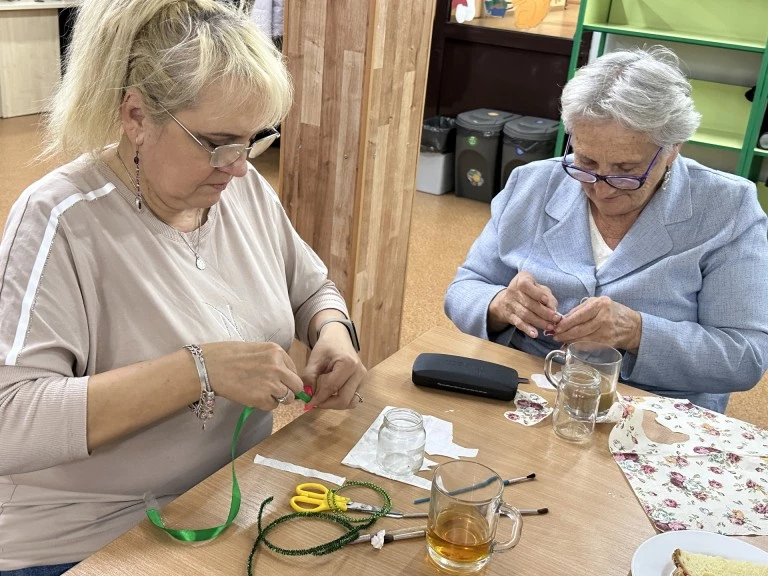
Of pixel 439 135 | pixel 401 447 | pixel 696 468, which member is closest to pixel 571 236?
pixel 696 468

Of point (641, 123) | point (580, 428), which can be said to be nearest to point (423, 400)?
point (580, 428)

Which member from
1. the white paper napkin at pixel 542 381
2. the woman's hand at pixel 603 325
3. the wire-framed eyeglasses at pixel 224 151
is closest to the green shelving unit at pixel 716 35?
the woman's hand at pixel 603 325

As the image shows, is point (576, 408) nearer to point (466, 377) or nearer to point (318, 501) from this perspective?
point (466, 377)

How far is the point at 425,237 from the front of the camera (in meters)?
4.81

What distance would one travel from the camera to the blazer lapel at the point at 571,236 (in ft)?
6.28

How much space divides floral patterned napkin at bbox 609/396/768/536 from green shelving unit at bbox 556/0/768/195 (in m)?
3.22

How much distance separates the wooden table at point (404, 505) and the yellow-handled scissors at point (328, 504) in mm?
17

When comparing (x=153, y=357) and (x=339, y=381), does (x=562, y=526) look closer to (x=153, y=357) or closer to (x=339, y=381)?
(x=339, y=381)

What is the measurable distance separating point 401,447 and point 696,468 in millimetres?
508

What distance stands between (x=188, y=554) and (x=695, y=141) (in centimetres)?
407

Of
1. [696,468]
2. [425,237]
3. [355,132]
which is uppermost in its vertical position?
[355,132]

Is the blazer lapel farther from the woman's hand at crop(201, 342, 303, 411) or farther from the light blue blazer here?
the woman's hand at crop(201, 342, 303, 411)

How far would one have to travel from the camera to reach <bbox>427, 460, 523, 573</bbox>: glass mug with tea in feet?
3.53

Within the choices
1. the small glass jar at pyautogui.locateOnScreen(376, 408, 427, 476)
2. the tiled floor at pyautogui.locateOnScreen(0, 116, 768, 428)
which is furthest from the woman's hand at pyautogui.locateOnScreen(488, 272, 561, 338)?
the tiled floor at pyautogui.locateOnScreen(0, 116, 768, 428)
